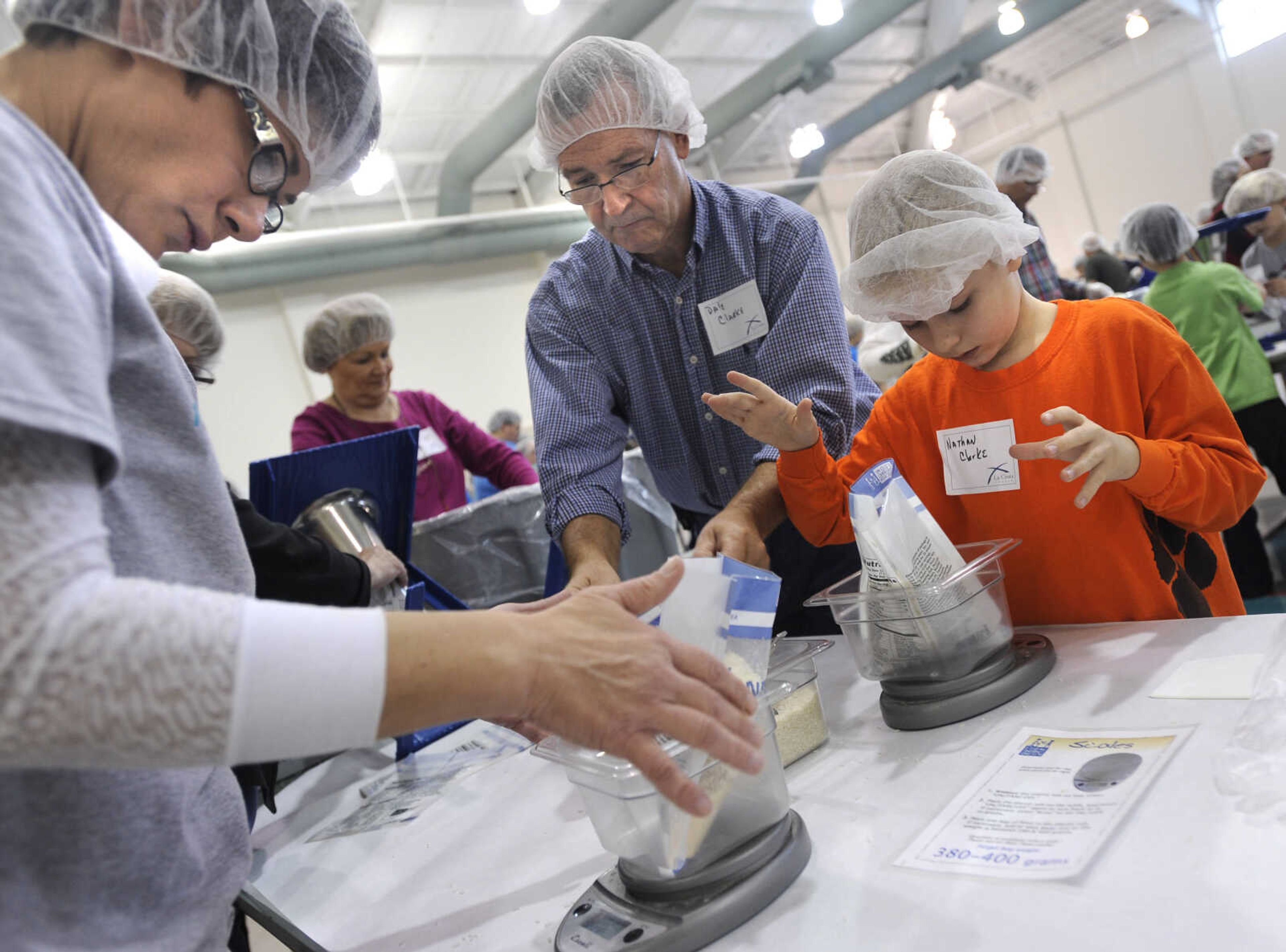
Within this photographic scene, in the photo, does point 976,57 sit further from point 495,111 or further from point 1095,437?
point 1095,437

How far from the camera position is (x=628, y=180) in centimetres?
158

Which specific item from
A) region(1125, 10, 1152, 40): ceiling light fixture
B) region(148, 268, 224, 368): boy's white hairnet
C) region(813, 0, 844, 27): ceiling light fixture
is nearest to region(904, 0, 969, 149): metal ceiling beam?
region(1125, 10, 1152, 40): ceiling light fixture

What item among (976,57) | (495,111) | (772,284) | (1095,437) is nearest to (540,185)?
(495,111)

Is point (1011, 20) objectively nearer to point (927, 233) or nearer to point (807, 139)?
point (807, 139)

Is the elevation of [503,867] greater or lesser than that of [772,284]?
lesser

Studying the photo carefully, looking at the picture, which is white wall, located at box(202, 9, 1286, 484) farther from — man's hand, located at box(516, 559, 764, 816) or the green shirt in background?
man's hand, located at box(516, 559, 764, 816)

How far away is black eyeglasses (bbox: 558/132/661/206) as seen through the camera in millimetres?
1579

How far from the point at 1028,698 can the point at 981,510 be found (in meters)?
0.41

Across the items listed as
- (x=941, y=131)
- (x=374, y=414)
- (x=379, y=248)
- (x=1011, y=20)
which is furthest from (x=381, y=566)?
(x=1011, y=20)

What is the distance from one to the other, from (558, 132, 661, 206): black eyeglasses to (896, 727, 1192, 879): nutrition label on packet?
43.8 inches

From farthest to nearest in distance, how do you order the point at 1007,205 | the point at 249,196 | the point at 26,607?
the point at 1007,205, the point at 249,196, the point at 26,607

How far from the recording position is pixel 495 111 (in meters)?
7.23

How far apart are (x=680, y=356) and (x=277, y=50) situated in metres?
0.98

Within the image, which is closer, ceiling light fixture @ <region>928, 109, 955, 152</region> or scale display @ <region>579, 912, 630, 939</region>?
scale display @ <region>579, 912, 630, 939</region>
